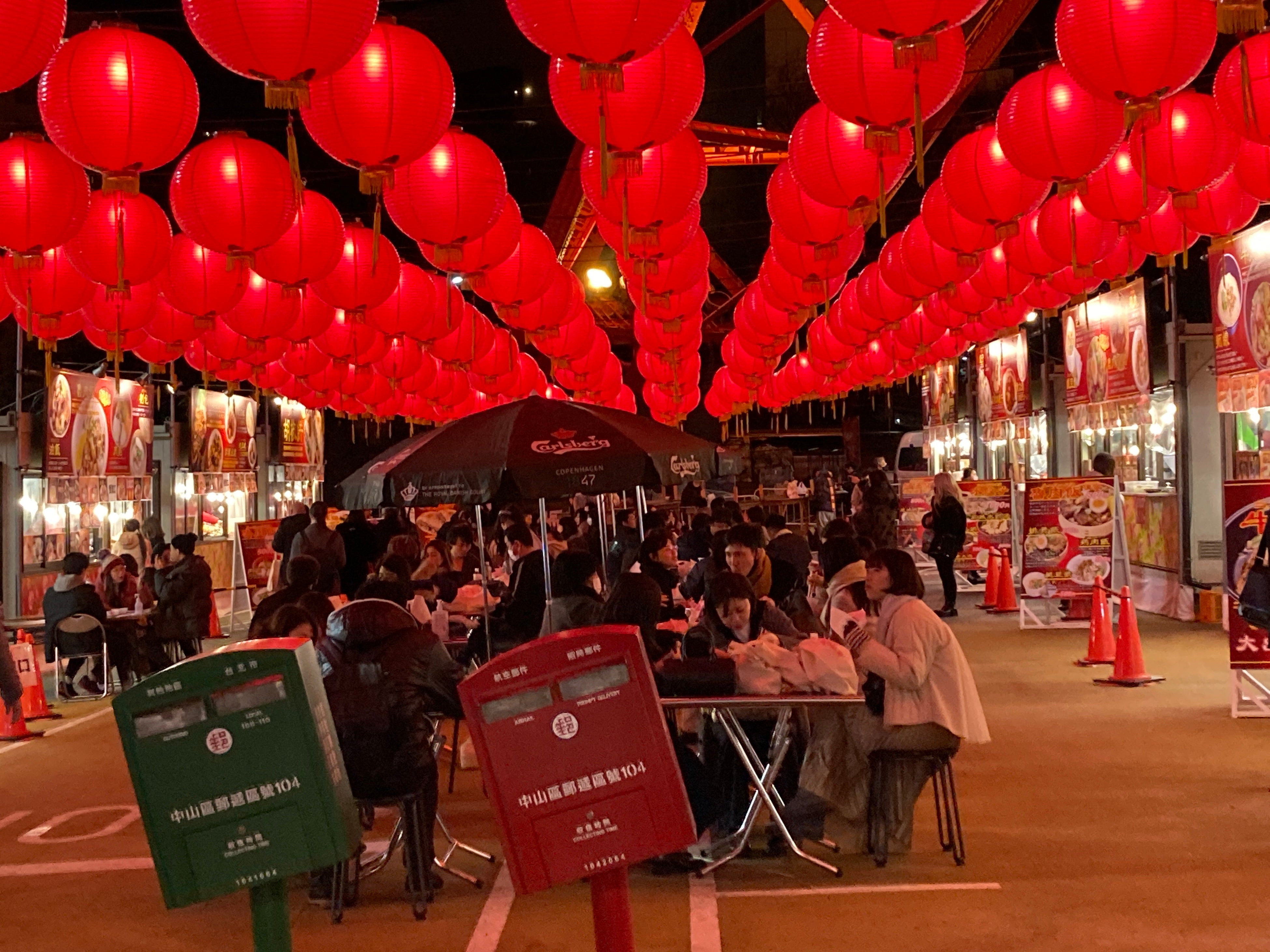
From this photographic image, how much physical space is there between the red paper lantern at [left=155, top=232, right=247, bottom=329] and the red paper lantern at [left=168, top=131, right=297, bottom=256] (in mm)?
1921

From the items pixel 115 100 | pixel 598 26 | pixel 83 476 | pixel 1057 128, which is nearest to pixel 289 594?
pixel 115 100

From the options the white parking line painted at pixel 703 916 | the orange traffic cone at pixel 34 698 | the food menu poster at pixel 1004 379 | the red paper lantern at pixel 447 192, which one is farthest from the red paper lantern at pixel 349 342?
the food menu poster at pixel 1004 379

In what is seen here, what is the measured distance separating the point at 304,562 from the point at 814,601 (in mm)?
6223

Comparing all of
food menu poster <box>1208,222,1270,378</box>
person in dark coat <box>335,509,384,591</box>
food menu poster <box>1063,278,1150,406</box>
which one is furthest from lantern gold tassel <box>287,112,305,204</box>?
food menu poster <box>1063,278,1150,406</box>

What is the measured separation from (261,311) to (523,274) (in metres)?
2.29

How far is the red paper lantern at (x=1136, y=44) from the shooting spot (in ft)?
19.2

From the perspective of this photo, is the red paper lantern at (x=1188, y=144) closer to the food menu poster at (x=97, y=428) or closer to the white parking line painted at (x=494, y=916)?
the white parking line painted at (x=494, y=916)

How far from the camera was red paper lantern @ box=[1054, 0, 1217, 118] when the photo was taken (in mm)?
5867

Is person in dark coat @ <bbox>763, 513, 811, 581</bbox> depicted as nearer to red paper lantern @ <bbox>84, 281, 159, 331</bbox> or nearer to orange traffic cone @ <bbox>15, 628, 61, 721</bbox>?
red paper lantern @ <bbox>84, 281, 159, 331</bbox>

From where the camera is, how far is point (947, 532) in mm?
18156

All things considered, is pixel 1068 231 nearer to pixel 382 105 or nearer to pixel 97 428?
pixel 382 105

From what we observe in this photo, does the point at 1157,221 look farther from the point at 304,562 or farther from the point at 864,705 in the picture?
the point at 304,562

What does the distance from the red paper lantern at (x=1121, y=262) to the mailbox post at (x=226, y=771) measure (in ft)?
27.8

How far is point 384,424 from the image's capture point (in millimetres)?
44875
